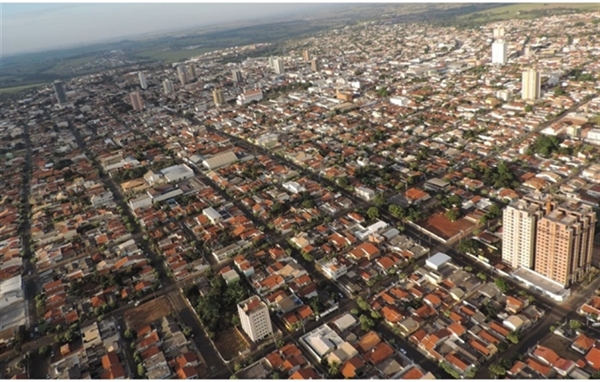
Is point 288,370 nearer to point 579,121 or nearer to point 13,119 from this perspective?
point 579,121

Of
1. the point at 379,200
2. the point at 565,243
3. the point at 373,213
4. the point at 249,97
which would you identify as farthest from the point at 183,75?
the point at 565,243

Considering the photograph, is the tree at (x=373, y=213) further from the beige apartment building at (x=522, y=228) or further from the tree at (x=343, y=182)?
the beige apartment building at (x=522, y=228)

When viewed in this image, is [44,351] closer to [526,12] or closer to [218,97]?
[218,97]

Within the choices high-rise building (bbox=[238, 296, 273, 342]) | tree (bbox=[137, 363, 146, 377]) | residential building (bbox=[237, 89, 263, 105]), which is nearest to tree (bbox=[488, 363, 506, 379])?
high-rise building (bbox=[238, 296, 273, 342])

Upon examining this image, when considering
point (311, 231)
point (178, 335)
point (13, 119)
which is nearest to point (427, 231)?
point (311, 231)

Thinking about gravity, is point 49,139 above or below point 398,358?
above

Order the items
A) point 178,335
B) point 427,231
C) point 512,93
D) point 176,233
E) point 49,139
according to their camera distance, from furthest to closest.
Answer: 1. point 49,139
2. point 512,93
3. point 176,233
4. point 427,231
5. point 178,335
